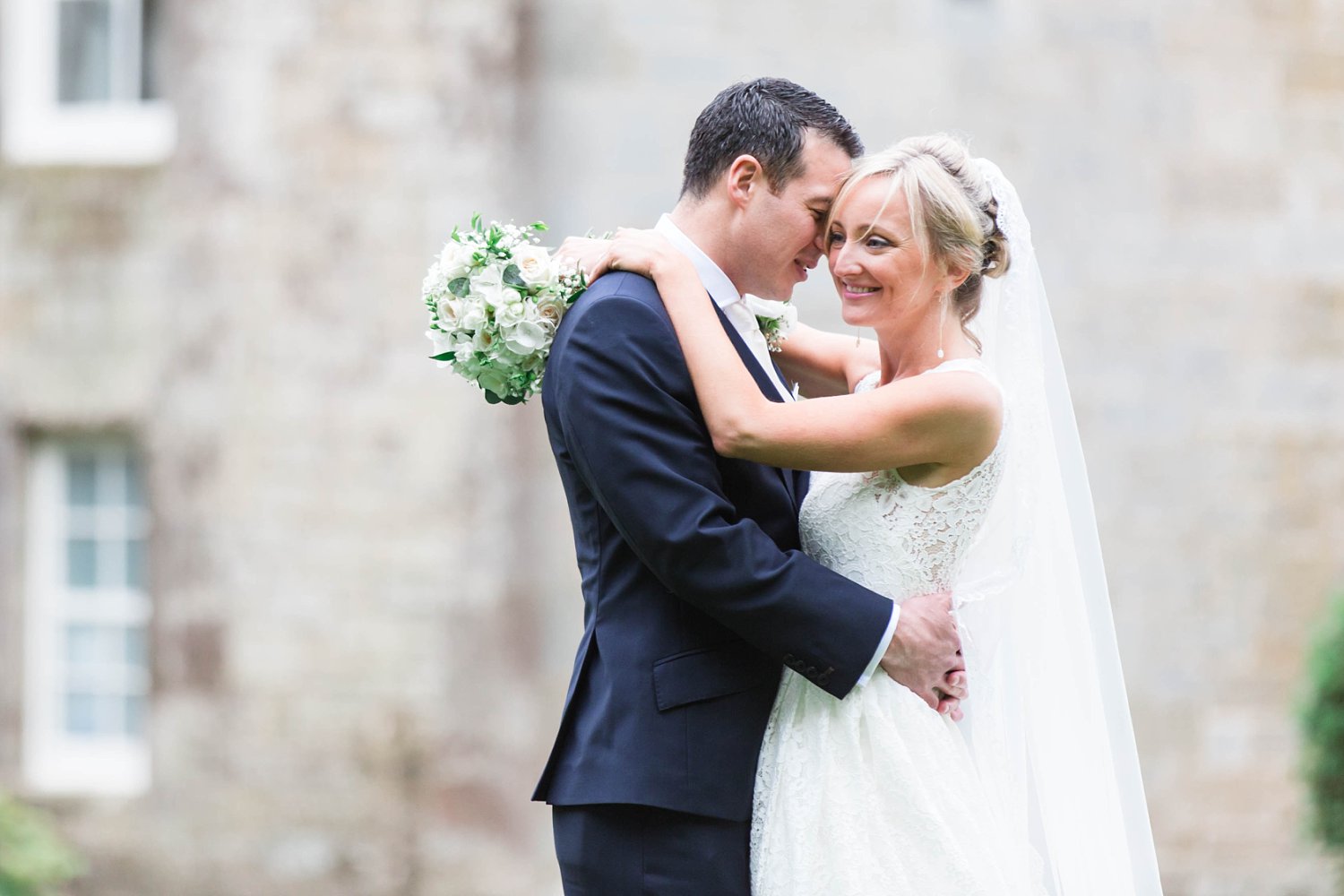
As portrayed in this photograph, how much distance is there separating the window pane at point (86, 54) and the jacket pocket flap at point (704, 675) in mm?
7138

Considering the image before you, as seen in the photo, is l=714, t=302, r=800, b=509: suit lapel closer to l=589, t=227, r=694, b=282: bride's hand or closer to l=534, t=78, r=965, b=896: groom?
l=534, t=78, r=965, b=896: groom

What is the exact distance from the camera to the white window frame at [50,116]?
870cm

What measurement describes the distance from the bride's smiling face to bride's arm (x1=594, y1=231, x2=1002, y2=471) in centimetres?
20

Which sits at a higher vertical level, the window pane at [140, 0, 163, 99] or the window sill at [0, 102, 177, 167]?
the window pane at [140, 0, 163, 99]

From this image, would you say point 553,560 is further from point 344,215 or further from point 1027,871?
point 1027,871

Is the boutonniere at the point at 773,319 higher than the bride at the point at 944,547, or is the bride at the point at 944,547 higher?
the boutonniere at the point at 773,319

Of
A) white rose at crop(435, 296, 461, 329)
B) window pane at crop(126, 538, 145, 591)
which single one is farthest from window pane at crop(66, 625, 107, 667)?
white rose at crop(435, 296, 461, 329)

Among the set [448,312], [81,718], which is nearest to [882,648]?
[448,312]

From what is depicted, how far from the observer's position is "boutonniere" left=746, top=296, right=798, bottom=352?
357cm

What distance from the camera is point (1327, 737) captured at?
6.85 meters

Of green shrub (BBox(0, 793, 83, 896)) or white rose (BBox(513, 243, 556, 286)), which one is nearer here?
white rose (BBox(513, 243, 556, 286))

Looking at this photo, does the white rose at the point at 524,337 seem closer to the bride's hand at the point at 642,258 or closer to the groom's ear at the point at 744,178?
the bride's hand at the point at 642,258

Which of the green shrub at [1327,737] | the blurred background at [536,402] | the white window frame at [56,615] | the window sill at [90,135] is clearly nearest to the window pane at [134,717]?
the white window frame at [56,615]

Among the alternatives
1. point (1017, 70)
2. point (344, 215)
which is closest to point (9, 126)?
point (344, 215)
